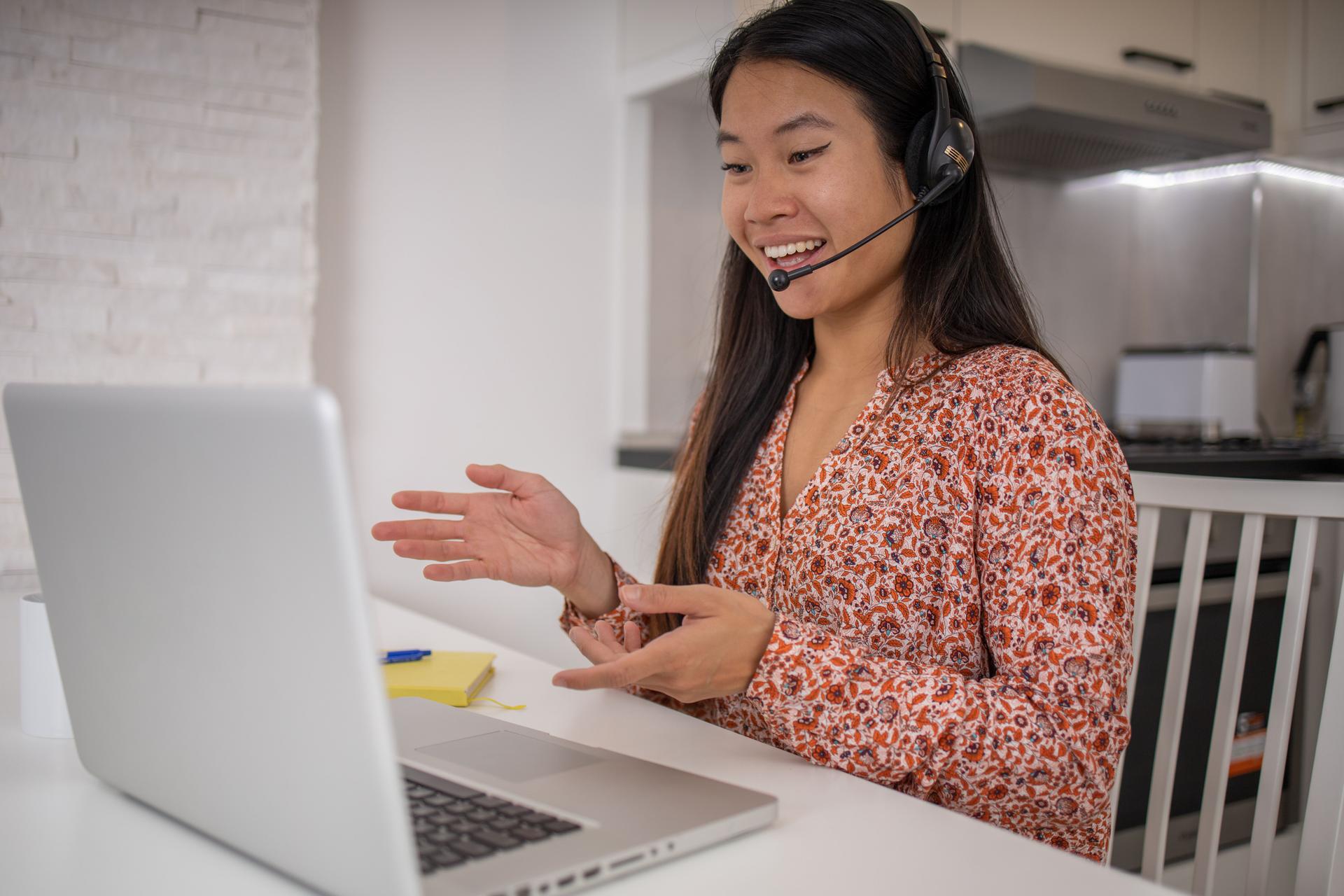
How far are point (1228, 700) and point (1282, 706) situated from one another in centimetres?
7

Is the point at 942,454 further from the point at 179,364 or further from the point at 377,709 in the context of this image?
the point at 179,364

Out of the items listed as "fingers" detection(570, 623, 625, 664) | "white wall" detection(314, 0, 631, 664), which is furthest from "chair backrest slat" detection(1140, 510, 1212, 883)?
"white wall" detection(314, 0, 631, 664)

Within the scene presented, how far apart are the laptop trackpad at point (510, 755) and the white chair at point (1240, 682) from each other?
1.74 ft

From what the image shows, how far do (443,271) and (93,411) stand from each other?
1.71 m

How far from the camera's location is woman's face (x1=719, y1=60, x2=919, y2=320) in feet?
3.41

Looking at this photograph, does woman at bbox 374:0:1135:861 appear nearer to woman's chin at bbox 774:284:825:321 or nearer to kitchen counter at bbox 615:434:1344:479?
woman's chin at bbox 774:284:825:321

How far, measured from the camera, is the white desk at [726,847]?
575mm

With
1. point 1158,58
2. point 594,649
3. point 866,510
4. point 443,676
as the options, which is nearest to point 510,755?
point 594,649

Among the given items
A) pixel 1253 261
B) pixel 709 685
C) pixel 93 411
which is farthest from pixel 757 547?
pixel 1253 261

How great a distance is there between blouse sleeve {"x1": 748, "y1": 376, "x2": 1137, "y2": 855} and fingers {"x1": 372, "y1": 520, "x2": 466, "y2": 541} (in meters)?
0.27

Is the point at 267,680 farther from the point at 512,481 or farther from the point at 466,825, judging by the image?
the point at 512,481

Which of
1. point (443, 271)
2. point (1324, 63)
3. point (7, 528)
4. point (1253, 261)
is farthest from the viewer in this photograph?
point (1253, 261)

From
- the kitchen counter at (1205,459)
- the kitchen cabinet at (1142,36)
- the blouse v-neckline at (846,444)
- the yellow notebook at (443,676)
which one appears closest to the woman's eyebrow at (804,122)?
the blouse v-neckline at (846,444)

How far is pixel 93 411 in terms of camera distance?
55 centimetres
